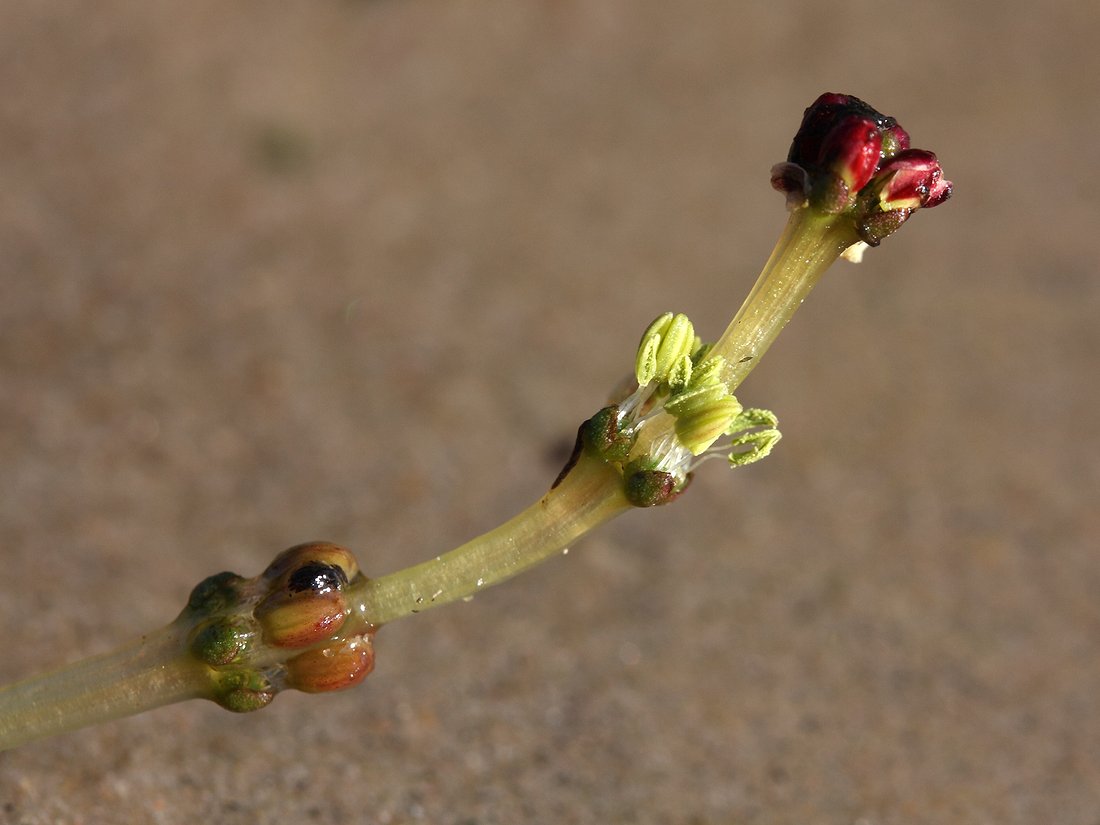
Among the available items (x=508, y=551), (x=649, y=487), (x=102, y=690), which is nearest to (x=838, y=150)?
(x=649, y=487)

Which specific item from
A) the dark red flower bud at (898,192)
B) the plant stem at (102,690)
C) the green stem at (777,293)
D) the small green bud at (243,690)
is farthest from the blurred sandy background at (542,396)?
the dark red flower bud at (898,192)

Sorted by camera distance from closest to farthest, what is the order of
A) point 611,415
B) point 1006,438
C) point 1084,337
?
point 611,415 < point 1006,438 < point 1084,337

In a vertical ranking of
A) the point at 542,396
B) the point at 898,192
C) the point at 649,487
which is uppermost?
the point at 542,396

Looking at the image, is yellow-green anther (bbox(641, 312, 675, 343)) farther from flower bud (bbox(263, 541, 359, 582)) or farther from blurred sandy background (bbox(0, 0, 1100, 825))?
blurred sandy background (bbox(0, 0, 1100, 825))

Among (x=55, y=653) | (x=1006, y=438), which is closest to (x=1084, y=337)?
(x=1006, y=438)

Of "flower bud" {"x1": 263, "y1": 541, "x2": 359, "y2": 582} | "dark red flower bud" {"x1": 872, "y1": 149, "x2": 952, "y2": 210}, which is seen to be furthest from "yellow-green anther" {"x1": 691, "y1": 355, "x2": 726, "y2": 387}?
"flower bud" {"x1": 263, "y1": 541, "x2": 359, "y2": 582}

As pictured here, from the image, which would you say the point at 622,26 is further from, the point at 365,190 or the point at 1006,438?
the point at 1006,438

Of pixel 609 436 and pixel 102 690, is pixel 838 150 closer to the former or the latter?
pixel 609 436
